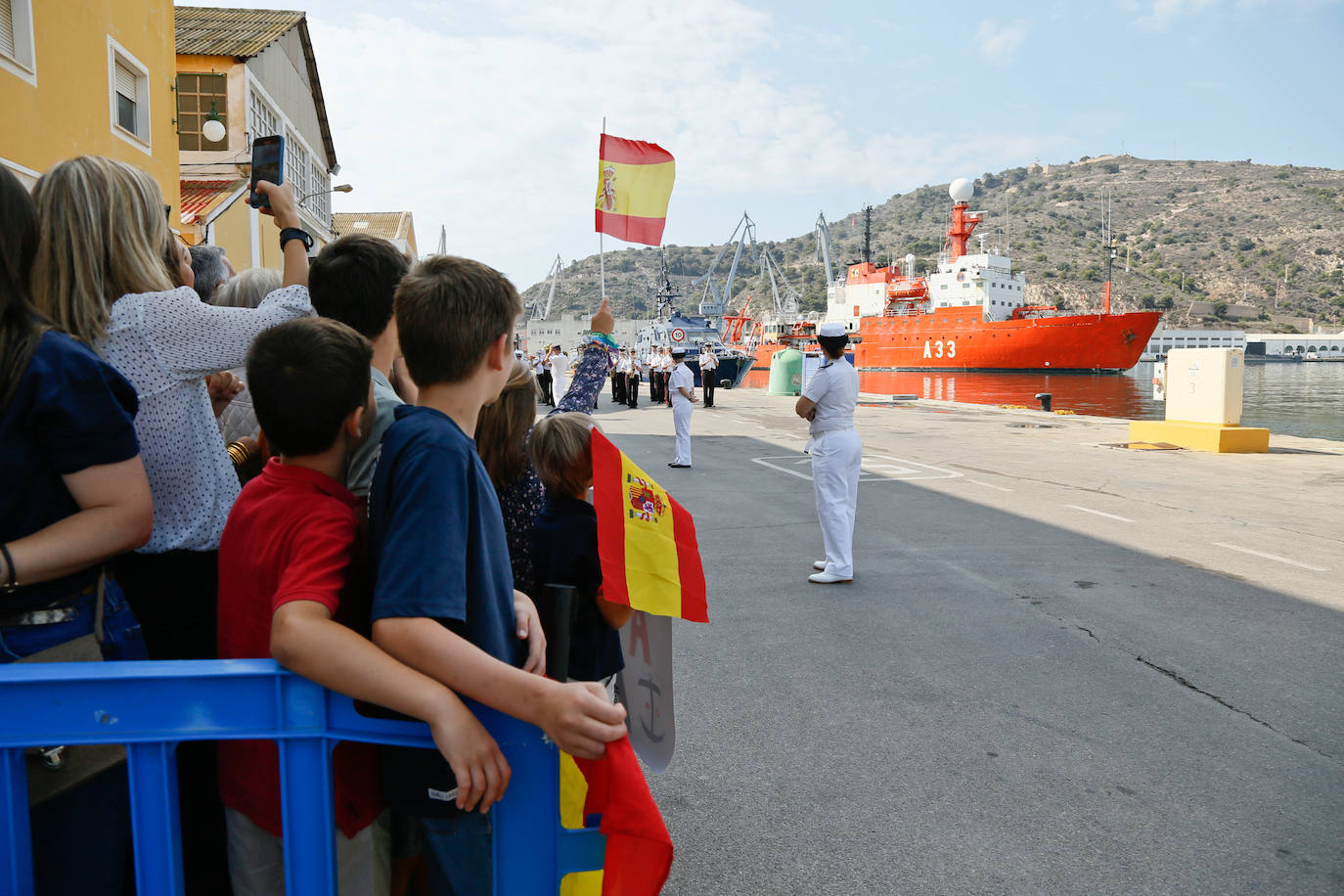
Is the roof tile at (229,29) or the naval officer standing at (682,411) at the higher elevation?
the roof tile at (229,29)

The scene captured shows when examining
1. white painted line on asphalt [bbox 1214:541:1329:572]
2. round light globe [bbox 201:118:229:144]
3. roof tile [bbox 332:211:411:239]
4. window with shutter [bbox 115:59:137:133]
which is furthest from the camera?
roof tile [bbox 332:211:411:239]

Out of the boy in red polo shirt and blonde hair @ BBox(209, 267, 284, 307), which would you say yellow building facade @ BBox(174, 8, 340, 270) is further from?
the boy in red polo shirt

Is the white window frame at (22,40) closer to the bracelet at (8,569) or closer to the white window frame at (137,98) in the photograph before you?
the white window frame at (137,98)

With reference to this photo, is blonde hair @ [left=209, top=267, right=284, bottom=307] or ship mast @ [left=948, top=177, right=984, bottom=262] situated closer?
blonde hair @ [left=209, top=267, right=284, bottom=307]

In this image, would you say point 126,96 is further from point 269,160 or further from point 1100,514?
point 1100,514

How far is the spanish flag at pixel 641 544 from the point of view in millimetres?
2006

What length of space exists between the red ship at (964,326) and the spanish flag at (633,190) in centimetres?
4633

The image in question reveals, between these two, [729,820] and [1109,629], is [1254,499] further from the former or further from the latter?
[729,820]

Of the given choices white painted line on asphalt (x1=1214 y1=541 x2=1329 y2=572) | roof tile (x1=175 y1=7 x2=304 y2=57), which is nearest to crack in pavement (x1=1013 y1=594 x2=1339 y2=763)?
white painted line on asphalt (x1=1214 y1=541 x2=1329 y2=572)

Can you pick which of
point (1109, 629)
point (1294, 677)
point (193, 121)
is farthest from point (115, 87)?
point (1294, 677)

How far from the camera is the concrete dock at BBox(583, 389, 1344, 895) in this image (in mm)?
2736

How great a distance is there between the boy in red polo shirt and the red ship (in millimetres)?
51019

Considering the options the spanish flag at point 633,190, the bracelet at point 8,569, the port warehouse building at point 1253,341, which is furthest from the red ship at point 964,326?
the bracelet at point 8,569

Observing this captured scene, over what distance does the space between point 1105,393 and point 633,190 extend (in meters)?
39.4
